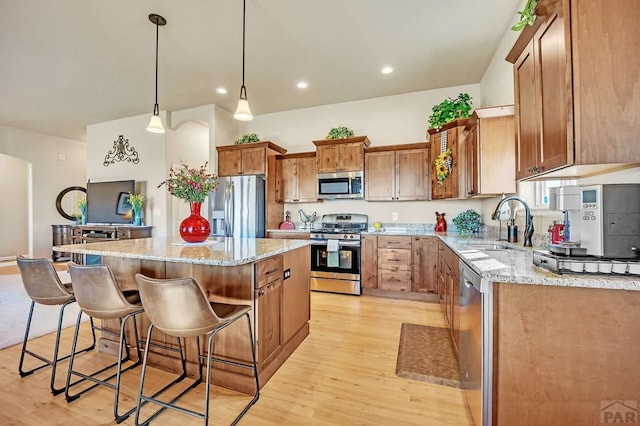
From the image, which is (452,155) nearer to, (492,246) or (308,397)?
(492,246)

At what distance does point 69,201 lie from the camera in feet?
24.1

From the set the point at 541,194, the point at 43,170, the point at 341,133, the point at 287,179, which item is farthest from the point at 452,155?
the point at 43,170

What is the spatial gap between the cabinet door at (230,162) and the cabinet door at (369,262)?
2472 millimetres

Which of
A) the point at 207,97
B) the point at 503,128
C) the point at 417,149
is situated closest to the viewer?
the point at 503,128

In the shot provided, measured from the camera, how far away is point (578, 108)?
1.23 meters

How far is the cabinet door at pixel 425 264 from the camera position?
381 cm

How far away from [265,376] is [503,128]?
115 inches

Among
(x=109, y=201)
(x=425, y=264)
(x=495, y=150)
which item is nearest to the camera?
(x=495, y=150)

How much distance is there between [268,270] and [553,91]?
6.35 ft

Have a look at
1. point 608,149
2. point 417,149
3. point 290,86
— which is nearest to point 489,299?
point 608,149

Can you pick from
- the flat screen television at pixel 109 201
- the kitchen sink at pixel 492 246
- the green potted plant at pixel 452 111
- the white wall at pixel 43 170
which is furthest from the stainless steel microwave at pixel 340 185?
the white wall at pixel 43 170

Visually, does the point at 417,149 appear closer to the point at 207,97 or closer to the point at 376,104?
the point at 376,104

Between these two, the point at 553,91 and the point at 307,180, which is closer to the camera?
the point at 553,91

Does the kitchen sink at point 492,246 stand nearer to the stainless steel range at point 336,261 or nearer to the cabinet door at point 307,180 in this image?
the stainless steel range at point 336,261
